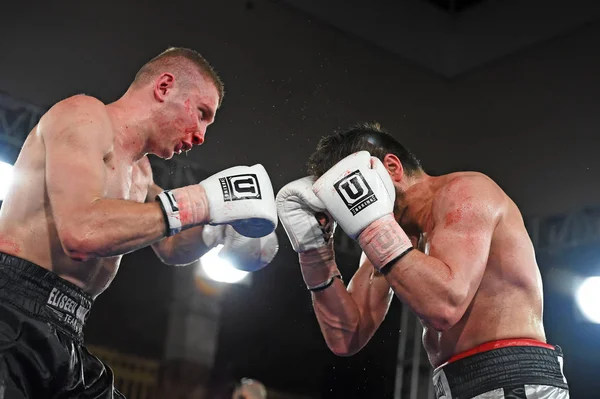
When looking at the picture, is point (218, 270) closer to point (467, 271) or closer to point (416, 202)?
point (416, 202)

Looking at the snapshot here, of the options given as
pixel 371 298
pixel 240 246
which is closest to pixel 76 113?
pixel 240 246

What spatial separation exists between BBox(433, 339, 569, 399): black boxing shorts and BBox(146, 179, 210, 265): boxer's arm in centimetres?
95

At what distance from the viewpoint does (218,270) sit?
19.3 feet

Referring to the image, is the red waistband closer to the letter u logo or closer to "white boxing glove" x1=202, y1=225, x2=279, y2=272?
the letter u logo

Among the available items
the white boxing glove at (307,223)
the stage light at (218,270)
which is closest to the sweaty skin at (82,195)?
the white boxing glove at (307,223)

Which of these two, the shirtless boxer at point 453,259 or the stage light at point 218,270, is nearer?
the shirtless boxer at point 453,259

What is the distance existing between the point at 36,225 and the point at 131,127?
46 cm

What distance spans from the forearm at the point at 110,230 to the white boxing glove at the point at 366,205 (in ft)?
1.67

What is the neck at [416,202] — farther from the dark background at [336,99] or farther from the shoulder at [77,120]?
the dark background at [336,99]

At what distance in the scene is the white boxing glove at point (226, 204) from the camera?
196 cm

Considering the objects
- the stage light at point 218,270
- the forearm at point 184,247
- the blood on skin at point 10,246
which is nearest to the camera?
the blood on skin at point 10,246

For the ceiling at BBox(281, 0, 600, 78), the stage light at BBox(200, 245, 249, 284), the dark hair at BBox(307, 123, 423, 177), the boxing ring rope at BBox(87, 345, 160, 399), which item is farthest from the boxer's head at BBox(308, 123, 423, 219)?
the boxing ring rope at BBox(87, 345, 160, 399)

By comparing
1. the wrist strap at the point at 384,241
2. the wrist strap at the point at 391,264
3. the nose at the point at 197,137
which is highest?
the nose at the point at 197,137

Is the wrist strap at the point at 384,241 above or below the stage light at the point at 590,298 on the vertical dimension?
below
